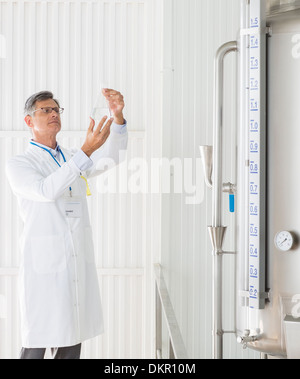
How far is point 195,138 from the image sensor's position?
1050mm

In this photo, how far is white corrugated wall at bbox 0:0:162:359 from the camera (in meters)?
1.84

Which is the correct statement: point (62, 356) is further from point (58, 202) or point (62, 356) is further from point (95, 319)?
point (58, 202)

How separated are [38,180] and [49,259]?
245 mm

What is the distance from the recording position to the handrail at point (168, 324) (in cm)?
112

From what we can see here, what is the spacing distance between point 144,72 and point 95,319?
894mm

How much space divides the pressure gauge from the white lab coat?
3.55 feet

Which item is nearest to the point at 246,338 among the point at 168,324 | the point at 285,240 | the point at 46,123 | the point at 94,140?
the point at 285,240

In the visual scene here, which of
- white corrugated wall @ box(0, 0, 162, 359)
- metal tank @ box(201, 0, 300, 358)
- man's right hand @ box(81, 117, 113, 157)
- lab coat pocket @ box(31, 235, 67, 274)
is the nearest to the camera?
metal tank @ box(201, 0, 300, 358)

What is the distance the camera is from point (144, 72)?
197 cm

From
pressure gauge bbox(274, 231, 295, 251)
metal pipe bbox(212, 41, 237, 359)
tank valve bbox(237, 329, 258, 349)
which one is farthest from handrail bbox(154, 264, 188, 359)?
pressure gauge bbox(274, 231, 295, 251)

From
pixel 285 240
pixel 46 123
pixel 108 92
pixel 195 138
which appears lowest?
pixel 285 240

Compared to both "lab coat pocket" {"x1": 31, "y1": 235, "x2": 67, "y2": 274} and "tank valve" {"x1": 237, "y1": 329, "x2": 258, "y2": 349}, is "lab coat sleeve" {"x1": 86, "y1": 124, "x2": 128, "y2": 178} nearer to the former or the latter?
"lab coat pocket" {"x1": 31, "y1": 235, "x2": 67, "y2": 274}

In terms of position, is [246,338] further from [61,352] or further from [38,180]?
[61,352]
